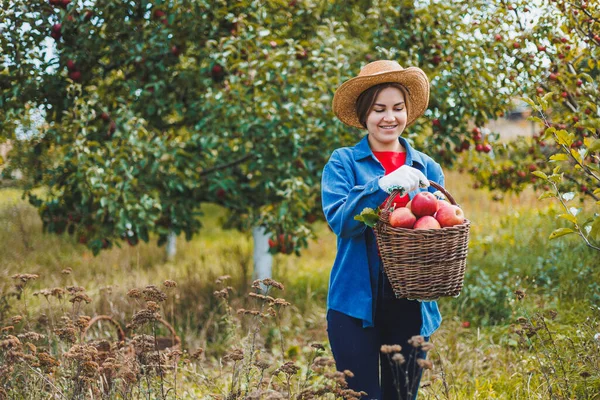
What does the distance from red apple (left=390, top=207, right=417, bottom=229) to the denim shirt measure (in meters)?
0.11

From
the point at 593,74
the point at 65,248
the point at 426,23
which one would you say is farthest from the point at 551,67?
the point at 65,248

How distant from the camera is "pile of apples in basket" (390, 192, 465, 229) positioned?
1991 millimetres

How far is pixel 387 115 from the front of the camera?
2.34 metres

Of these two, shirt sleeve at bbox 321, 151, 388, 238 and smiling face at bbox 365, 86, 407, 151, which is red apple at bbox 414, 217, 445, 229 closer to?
shirt sleeve at bbox 321, 151, 388, 238

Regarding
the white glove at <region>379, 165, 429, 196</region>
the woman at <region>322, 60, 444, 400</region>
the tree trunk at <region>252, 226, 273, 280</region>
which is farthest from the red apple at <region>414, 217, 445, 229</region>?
the tree trunk at <region>252, 226, 273, 280</region>

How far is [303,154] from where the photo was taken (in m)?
4.73

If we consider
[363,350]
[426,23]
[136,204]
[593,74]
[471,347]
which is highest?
[426,23]

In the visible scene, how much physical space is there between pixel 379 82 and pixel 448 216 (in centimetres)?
63

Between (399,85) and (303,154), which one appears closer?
(399,85)

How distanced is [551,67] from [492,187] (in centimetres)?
113

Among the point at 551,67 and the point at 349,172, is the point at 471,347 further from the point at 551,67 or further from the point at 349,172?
the point at 349,172

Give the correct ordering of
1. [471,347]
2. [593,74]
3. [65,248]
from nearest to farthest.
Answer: [471,347] < [593,74] < [65,248]

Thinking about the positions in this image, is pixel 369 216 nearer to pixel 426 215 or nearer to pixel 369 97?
pixel 426 215

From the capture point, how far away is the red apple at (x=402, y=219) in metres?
1.99
